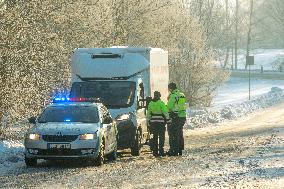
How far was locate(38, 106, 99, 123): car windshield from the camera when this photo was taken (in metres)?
17.2

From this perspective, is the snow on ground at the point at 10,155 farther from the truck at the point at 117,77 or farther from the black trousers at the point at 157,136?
the black trousers at the point at 157,136

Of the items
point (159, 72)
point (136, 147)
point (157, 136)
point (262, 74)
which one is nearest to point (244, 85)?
point (262, 74)

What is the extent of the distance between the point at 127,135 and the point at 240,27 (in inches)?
3614

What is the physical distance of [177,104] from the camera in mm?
19531

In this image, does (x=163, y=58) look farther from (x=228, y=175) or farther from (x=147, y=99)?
(x=228, y=175)

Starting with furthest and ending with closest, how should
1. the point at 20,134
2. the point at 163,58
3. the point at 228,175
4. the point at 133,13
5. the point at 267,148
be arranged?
the point at 133,13, the point at 20,134, the point at 163,58, the point at 267,148, the point at 228,175

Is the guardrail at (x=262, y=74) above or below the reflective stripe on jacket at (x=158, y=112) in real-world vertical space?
below

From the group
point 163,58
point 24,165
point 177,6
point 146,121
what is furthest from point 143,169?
point 177,6

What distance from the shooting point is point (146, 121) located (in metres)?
21.0

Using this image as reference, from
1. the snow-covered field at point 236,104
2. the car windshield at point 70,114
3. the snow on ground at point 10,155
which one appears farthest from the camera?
the snow-covered field at point 236,104

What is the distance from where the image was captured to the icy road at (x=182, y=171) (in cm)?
1308

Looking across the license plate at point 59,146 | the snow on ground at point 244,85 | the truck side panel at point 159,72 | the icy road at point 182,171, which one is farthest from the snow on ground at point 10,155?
the snow on ground at point 244,85

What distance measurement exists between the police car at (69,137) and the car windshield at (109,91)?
2.28 metres

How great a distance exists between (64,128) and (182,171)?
2996 mm
